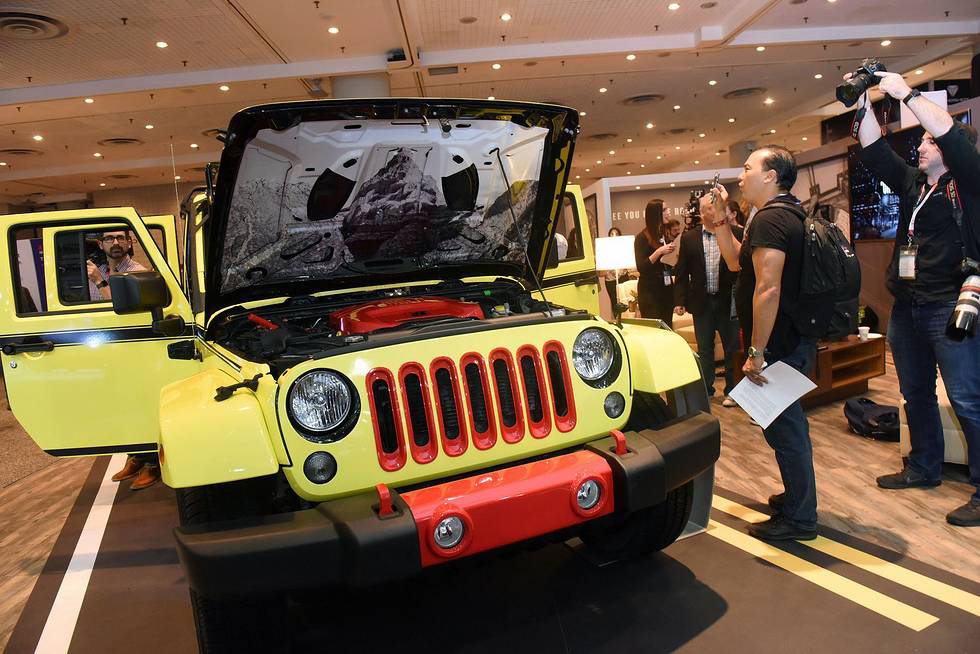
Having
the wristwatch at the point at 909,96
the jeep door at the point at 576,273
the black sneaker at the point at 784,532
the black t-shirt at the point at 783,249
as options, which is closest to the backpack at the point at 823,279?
the black t-shirt at the point at 783,249

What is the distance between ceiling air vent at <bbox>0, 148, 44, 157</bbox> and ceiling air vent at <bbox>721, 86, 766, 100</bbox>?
617 inches

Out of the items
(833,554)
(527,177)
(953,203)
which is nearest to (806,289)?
(953,203)

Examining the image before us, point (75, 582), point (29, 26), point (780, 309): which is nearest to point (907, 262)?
point (780, 309)

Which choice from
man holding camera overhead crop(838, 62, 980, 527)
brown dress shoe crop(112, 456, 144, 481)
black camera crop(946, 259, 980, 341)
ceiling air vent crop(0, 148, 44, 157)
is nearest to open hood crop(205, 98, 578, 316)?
man holding camera overhead crop(838, 62, 980, 527)

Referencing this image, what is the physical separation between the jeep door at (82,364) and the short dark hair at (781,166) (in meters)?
2.86

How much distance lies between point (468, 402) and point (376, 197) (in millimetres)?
1285

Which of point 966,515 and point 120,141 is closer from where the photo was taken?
point 966,515

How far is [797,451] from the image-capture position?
295 centimetres

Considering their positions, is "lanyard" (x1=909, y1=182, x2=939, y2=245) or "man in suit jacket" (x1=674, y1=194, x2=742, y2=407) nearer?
"lanyard" (x1=909, y1=182, x2=939, y2=245)

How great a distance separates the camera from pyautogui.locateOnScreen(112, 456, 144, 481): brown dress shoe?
4820mm

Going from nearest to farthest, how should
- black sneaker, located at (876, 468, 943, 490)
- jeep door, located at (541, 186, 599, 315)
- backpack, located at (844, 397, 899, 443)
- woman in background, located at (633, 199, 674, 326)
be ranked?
black sneaker, located at (876, 468, 943, 490)
jeep door, located at (541, 186, 599, 315)
backpack, located at (844, 397, 899, 443)
woman in background, located at (633, 199, 674, 326)

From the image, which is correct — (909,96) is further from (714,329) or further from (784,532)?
(714,329)

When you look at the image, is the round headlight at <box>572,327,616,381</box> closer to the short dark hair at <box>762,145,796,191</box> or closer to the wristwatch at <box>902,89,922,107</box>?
the short dark hair at <box>762,145,796,191</box>

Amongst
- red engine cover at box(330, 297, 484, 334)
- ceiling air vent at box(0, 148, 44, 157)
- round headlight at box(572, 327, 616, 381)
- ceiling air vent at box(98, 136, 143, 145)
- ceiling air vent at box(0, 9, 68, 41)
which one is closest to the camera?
round headlight at box(572, 327, 616, 381)
